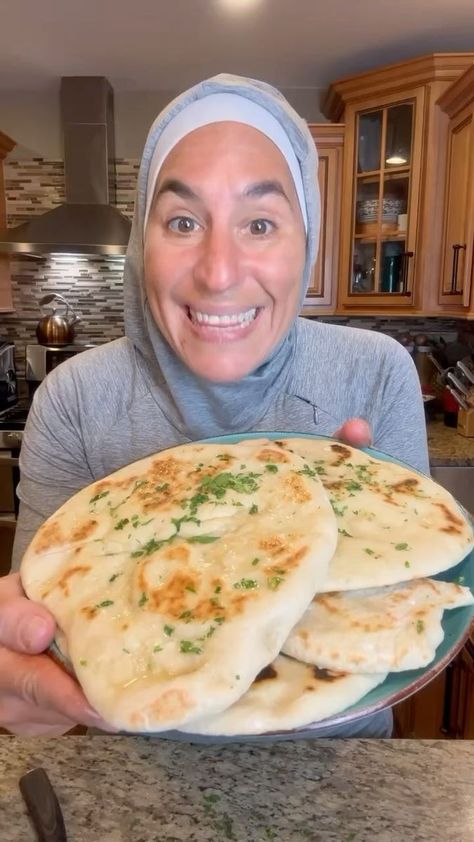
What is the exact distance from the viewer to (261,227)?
100 cm

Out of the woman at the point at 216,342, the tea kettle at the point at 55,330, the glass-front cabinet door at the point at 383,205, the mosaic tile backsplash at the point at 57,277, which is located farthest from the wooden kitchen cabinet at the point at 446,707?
the tea kettle at the point at 55,330

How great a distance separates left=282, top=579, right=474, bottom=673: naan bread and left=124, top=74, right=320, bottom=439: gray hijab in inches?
19.4

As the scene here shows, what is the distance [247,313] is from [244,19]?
2.39 meters

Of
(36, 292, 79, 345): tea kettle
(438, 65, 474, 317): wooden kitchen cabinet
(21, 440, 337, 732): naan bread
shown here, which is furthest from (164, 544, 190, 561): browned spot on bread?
(36, 292, 79, 345): tea kettle

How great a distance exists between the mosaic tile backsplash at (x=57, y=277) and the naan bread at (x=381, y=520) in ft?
10.2

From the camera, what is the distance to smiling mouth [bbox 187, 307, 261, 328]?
0.99 meters

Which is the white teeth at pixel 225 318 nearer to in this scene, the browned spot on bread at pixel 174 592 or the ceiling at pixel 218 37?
the browned spot on bread at pixel 174 592

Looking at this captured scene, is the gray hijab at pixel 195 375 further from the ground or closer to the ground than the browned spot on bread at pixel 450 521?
further from the ground

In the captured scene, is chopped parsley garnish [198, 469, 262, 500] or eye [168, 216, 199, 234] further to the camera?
eye [168, 216, 199, 234]

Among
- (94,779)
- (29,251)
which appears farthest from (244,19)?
(94,779)

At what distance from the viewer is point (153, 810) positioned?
0.73 metres

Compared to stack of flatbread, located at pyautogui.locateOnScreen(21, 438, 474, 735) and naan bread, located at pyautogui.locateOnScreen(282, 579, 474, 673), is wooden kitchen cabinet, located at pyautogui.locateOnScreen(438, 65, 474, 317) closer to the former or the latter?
stack of flatbread, located at pyautogui.locateOnScreen(21, 438, 474, 735)

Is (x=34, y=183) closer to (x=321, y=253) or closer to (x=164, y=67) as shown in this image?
(x=164, y=67)

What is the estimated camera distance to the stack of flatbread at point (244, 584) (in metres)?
0.58
